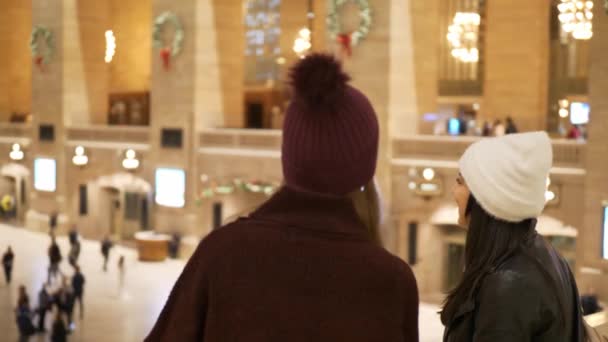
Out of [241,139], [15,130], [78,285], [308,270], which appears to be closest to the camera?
[308,270]

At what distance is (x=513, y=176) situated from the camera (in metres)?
2.50

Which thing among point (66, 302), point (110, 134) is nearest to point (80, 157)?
point (110, 134)

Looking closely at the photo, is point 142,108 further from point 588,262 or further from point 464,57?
point 588,262

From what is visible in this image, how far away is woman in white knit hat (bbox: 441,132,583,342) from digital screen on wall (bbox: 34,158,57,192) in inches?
1135

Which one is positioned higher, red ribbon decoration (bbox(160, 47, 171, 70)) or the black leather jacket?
red ribbon decoration (bbox(160, 47, 171, 70))

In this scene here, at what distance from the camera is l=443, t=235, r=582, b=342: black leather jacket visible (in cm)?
230

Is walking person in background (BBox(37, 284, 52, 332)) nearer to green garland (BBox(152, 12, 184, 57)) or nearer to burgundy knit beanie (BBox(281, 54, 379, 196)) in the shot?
green garland (BBox(152, 12, 184, 57))

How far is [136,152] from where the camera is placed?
2730cm

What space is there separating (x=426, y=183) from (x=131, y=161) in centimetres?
1058

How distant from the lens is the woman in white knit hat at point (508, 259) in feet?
7.60

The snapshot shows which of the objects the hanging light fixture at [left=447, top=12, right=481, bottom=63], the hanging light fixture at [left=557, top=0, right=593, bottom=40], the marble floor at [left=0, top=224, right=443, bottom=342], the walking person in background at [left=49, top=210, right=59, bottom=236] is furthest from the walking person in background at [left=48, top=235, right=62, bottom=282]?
the hanging light fixture at [left=557, top=0, right=593, bottom=40]

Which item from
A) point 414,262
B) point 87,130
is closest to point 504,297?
point 414,262

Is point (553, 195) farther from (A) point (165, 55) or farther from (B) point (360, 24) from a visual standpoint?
(A) point (165, 55)

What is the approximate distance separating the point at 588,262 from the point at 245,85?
20.3m
